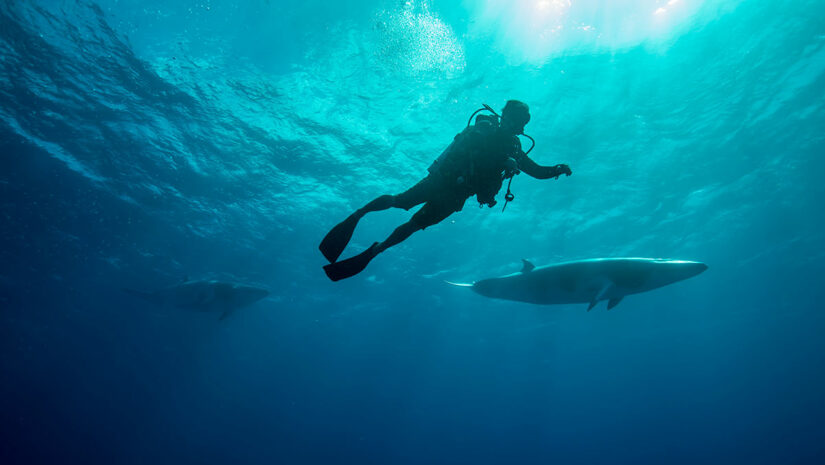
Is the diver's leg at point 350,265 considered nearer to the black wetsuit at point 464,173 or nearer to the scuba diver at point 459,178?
the scuba diver at point 459,178

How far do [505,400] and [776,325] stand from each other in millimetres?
34405

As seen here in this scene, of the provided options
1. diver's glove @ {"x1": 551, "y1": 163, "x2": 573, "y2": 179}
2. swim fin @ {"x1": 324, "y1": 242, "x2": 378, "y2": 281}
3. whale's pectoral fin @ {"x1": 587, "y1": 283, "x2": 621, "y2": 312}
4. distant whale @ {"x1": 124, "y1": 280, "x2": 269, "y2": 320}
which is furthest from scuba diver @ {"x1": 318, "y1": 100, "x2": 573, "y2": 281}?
distant whale @ {"x1": 124, "y1": 280, "x2": 269, "y2": 320}

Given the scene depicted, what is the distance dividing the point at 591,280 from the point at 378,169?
9319 millimetres

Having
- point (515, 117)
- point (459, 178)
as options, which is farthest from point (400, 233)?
point (515, 117)

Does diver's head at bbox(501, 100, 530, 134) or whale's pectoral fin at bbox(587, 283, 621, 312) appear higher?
diver's head at bbox(501, 100, 530, 134)

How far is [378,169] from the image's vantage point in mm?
14625

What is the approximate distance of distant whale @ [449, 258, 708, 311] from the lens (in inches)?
278

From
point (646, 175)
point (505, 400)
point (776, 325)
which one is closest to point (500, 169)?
point (646, 175)

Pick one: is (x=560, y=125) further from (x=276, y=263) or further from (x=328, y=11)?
(x=276, y=263)

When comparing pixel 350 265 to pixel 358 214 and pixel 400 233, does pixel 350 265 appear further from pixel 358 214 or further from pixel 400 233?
pixel 400 233

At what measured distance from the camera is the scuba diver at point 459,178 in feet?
14.3

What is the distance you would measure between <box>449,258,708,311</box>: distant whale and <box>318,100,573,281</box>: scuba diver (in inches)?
143

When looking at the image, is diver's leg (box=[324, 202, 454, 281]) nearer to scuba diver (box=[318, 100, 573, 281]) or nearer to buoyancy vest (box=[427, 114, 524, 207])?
scuba diver (box=[318, 100, 573, 281])

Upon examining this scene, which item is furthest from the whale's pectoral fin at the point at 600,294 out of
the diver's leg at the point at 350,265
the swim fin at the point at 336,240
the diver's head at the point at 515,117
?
the swim fin at the point at 336,240
